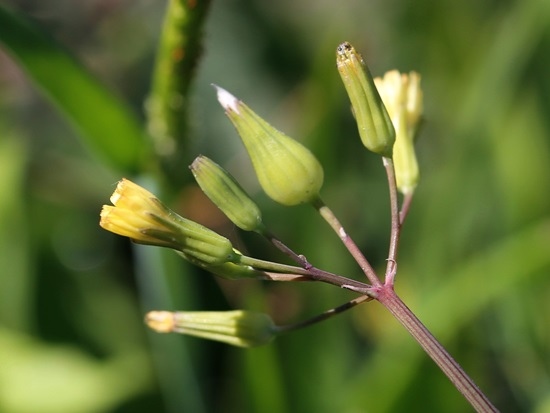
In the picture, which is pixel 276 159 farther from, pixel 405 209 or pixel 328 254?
Result: pixel 328 254

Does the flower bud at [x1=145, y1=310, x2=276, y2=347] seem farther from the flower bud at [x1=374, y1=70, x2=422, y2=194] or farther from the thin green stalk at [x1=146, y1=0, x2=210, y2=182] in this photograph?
the thin green stalk at [x1=146, y1=0, x2=210, y2=182]

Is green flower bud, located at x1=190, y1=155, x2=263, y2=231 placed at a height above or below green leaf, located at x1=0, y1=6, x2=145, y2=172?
below

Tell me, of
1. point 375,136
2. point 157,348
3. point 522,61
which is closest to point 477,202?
point 522,61

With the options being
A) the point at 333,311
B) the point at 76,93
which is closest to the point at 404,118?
the point at 333,311

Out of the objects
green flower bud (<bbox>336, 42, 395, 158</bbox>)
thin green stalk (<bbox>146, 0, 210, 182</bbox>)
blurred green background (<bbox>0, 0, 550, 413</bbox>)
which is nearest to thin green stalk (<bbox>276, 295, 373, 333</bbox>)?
green flower bud (<bbox>336, 42, 395, 158</bbox>)

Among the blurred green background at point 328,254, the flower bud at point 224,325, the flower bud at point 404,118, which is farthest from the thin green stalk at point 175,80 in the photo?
the flower bud at point 224,325

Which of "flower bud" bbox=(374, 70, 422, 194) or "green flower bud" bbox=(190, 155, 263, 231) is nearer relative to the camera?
"green flower bud" bbox=(190, 155, 263, 231)
